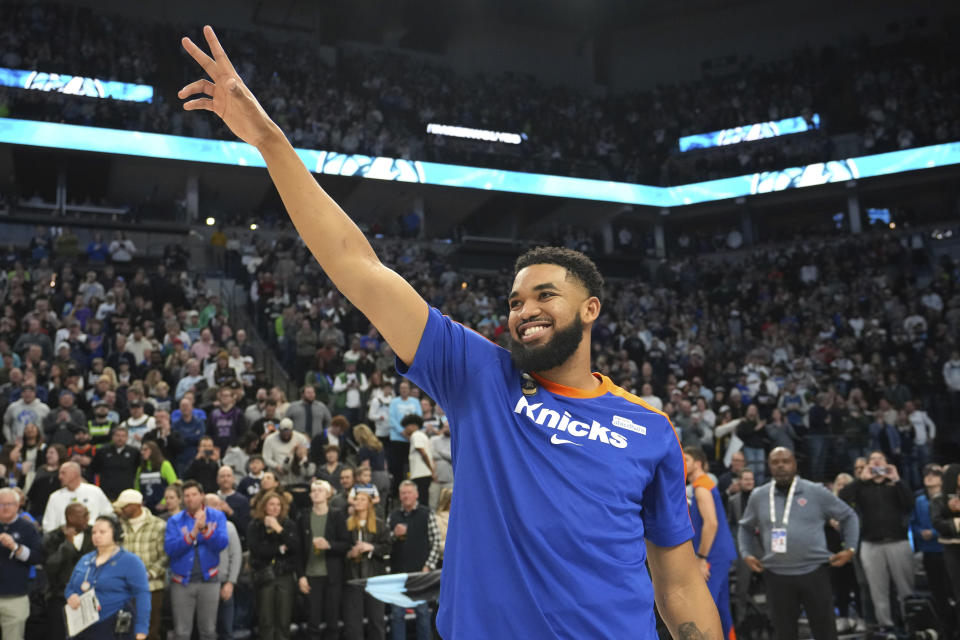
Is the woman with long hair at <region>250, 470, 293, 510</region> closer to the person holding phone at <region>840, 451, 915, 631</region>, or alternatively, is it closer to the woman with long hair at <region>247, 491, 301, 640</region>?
the woman with long hair at <region>247, 491, 301, 640</region>

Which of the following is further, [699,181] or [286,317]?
[699,181]

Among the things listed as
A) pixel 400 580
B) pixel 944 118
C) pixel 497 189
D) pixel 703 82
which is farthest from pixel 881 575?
pixel 703 82

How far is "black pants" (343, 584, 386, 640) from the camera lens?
8.26 meters

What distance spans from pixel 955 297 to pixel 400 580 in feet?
54.2

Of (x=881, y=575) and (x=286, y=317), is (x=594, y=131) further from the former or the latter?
(x=881, y=575)

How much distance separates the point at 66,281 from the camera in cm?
1438

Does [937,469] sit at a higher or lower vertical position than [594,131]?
lower

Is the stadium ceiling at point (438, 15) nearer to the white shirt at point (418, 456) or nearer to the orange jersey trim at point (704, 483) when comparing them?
the white shirt at point (418, 456)

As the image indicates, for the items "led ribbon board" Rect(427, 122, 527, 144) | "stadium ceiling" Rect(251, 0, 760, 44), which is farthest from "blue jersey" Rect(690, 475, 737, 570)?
"stadium ceiling" Rect(251, 0, 760, 44)

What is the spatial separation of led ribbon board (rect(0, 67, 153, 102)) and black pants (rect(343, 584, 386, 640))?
17591mm

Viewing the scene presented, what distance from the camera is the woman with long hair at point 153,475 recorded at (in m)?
9.12

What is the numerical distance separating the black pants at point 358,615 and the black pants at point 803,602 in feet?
11.6

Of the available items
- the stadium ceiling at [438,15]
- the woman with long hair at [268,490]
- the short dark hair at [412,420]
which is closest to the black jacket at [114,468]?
the woman with long hair at [268,490]

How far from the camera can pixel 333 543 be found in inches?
325
